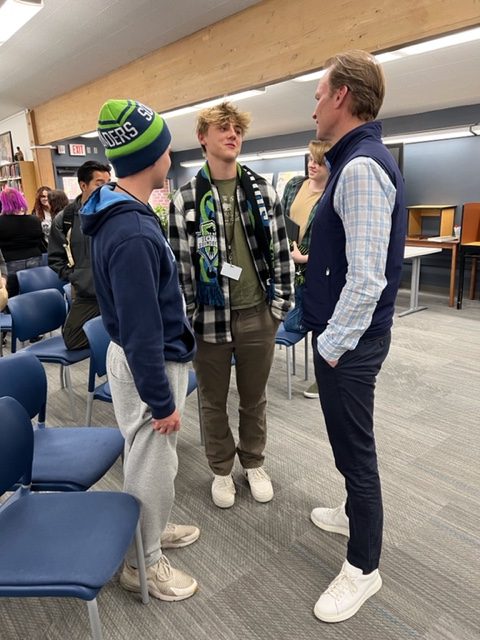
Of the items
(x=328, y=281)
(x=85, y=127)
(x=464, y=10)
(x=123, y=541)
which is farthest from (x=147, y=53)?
(x=123, y=541)

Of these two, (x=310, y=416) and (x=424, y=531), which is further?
(x=310, y=416)

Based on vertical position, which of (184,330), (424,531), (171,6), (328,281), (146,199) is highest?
(171,6)

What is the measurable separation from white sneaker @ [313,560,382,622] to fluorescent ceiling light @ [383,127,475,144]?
551 centimetres

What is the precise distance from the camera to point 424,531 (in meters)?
1.84

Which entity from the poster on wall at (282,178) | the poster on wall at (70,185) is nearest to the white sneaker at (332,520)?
the poster on wall at (282,178)

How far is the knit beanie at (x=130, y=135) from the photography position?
4.02ft

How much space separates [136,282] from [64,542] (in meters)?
0.71

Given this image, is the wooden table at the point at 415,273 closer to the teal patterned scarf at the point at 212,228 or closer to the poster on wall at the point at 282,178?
the poster on wall at the point at 282,178

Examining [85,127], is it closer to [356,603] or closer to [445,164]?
[445,164]

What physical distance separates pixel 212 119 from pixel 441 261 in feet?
18.6

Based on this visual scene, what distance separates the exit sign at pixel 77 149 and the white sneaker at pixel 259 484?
815cm

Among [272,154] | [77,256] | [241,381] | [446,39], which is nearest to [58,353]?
[77,256]

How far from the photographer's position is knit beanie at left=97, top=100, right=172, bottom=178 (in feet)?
4.02

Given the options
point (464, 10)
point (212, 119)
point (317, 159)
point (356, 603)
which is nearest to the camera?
point (356, 603)
